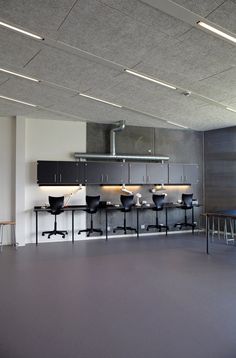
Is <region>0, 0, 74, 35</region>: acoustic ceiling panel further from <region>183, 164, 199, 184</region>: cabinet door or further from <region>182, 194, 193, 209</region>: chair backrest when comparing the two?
<region>183, 164, 199, 184</region>: cabinet door

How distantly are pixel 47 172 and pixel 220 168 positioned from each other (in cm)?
515

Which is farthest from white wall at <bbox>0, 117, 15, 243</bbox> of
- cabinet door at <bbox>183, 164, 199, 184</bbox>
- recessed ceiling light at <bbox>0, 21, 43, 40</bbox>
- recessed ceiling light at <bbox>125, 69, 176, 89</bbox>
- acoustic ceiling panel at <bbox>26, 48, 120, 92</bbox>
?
cabinet door at <bbox>183, 164, 199, 184</bbox>

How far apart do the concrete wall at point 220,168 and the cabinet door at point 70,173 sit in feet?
13.6

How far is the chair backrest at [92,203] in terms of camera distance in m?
7.90

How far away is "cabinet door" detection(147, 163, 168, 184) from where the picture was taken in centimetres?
895

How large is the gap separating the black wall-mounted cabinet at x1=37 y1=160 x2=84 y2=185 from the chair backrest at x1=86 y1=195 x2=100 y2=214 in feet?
1.85

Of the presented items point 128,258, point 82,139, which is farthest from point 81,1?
point 82,139

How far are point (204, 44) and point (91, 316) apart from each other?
369 cm

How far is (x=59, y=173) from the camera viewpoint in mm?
7941

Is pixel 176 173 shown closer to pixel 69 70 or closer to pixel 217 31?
pixel 69 70

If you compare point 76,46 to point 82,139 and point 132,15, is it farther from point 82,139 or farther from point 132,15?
point 82,139

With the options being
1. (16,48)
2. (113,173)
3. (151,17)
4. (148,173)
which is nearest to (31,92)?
(16,48)

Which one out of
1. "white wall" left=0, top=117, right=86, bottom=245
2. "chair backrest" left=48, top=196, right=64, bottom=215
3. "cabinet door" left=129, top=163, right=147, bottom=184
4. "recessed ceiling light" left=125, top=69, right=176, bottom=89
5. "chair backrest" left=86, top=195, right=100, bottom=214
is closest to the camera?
"recessed ceiling light" left=125, top=69, right=176, bottom=89

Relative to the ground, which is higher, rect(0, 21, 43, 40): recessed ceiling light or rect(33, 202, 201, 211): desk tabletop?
rect(0, 21, 43, 40): recessed ceiling light
